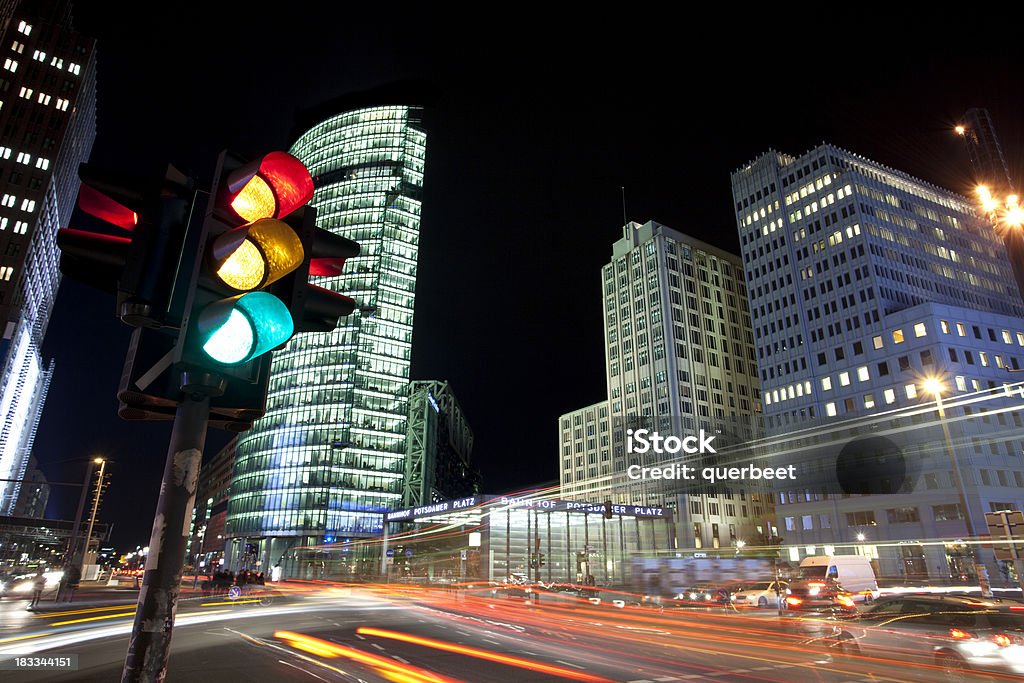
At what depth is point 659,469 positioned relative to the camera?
93938 mm

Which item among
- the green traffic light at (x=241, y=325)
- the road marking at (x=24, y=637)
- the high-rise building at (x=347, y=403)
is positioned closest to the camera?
the green traffic light at (x=241, y=325)

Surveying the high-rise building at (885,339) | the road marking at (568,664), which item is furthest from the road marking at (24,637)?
the high-rise building at (885,339)

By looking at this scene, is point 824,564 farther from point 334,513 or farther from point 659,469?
point 334,513

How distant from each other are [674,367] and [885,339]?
34.2 m

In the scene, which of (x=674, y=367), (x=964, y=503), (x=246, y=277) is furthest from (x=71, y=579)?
(x=674, y=367)

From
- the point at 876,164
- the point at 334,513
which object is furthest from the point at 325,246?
the point at 876,164

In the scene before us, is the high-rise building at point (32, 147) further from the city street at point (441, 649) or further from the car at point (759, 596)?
the car at point (759, 596)

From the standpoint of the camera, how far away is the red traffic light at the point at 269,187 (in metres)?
3.19

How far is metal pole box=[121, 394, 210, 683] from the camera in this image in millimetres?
2523

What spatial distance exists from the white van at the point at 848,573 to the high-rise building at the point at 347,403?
65237mm

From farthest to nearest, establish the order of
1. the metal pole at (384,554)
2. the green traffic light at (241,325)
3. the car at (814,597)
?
the metal pole at (384,554), the car at (814,597), the green traffic light at (241,325)

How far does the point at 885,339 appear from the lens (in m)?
73.3

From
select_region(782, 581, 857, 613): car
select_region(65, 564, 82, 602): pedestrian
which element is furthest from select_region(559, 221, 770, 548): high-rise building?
select_region(65, 564, 82, 602): pedestrian

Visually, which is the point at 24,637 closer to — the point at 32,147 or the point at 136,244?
the point at 136,244
